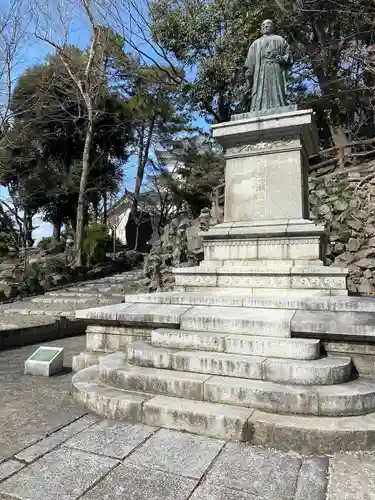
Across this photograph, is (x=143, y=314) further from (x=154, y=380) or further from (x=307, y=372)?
(x=307, y=372)

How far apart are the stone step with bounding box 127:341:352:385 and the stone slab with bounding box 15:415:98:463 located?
82cm

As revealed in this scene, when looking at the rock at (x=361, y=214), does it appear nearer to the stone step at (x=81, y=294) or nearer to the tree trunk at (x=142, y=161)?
the stone step at (x=81, y=294)

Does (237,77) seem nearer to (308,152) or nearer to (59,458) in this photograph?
(308,152)

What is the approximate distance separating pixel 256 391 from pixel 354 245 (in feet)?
32.1

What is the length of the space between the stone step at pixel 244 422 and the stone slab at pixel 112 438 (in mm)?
134

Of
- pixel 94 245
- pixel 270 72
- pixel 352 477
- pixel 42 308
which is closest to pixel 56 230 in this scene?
pixel 94 245

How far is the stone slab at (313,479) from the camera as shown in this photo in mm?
2355

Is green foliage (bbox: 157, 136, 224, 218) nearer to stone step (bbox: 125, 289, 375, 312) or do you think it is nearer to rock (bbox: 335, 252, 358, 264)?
rock (bbox: 335, 252, 358, 264)

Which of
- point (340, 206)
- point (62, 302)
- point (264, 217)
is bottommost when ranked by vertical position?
point (62, 302)

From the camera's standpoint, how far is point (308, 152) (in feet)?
22.0

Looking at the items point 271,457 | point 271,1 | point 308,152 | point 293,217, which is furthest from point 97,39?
point 271,457

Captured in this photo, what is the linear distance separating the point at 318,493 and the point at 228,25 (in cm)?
1868

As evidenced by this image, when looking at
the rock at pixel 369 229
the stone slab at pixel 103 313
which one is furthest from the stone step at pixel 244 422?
the rock at pixel 369 229

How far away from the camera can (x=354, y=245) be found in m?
11.9
